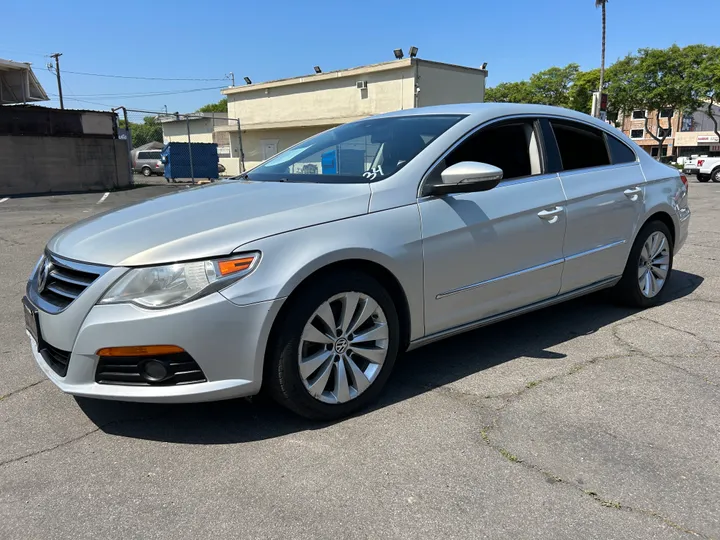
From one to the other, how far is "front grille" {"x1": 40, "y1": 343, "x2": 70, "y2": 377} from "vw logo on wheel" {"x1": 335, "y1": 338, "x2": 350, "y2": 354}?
1237 millimetres

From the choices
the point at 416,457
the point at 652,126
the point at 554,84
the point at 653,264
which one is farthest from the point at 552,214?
the point at 652,126

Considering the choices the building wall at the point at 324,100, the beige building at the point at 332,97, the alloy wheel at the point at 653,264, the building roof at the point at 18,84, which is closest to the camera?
the alloy wheel at the point at 653,264

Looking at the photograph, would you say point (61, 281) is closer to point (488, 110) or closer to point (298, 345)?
point (298, 345)

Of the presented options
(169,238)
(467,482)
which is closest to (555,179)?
(467,482)

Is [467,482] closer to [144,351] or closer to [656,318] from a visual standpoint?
[144,351]

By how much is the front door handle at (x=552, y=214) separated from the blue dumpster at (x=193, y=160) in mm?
22041

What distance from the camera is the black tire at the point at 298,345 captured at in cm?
261

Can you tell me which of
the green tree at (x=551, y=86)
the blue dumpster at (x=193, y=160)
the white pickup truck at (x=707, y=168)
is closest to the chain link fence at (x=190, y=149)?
the blue dumpster at (x=193, y=160)

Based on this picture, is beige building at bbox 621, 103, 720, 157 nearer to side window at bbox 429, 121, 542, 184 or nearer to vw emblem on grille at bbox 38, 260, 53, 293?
side window at bbox 429, 121, 542, 184

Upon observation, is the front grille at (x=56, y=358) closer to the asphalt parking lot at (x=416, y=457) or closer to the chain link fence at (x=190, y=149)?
the asphalt parking lot at (x=416, y=457)

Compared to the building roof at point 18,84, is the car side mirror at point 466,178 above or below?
below

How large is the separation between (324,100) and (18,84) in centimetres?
1326

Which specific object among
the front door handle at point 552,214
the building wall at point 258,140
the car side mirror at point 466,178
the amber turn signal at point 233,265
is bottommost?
the amber turn signal at point 233,265

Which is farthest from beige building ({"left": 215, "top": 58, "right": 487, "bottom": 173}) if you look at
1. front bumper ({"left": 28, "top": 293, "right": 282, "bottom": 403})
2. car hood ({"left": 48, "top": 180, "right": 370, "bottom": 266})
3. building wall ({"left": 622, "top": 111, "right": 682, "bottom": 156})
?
building wall ({"left": 622, "top": 111, "right": 682, "bottom": 156})
